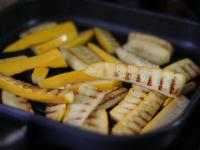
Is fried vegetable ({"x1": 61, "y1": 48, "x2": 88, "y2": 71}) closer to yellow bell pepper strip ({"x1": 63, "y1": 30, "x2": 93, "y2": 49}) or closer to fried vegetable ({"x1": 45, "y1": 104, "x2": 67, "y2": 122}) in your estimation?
yellow bell pepper strip ({"x1": 63, "y1": 30, "x2": 93, "y2": 49})

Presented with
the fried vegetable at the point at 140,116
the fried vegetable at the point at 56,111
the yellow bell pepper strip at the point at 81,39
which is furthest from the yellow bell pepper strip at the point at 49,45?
the fried vegetable at the point at 140,116

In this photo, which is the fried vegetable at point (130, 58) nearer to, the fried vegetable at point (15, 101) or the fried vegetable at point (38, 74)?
the fried vegetable at point (38, 74)

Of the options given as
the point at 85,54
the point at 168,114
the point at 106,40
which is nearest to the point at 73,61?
the point at 85,54

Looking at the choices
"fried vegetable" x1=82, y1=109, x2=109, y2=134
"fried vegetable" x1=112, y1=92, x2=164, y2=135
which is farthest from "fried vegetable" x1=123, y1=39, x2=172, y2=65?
"fried vegetable" x1=82, y1=109, x2=109, y2=134

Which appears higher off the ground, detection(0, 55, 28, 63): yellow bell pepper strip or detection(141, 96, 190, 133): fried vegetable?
detection(141, 96, 190, 133): fried vegetable

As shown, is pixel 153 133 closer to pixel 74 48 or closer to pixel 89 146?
pixel 89 146

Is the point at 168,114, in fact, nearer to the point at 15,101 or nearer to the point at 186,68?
the point at 186,68
